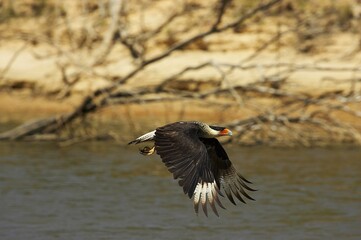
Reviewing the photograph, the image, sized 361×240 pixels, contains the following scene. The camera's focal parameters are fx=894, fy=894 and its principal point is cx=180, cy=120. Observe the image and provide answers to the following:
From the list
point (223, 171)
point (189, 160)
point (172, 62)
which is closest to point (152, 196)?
point (223, 171)

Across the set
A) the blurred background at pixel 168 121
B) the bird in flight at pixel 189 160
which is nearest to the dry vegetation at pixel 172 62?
the blurred background at pixel 168 121

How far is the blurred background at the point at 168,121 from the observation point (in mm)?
8391

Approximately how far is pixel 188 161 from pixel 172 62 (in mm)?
8830

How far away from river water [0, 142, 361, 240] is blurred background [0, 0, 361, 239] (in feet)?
0.07

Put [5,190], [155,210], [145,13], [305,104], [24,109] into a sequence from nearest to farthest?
[155,210], [5,190], [305,104], [24,109], [145,13]

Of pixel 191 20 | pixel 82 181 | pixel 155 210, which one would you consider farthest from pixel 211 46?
pixel 155 210

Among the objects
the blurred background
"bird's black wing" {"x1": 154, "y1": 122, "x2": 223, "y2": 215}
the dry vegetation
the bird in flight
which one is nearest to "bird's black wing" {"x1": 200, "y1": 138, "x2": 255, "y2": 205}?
the bird in flight

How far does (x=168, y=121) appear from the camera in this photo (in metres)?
13.1

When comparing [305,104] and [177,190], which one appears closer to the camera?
[177,190]

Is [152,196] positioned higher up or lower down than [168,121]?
lower down

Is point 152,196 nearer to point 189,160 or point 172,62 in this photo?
point 189,160

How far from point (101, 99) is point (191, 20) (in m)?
4.72

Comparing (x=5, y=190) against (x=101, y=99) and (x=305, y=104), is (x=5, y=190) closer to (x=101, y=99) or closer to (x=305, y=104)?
(x=101, y=99)

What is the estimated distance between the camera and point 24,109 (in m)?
14.6
